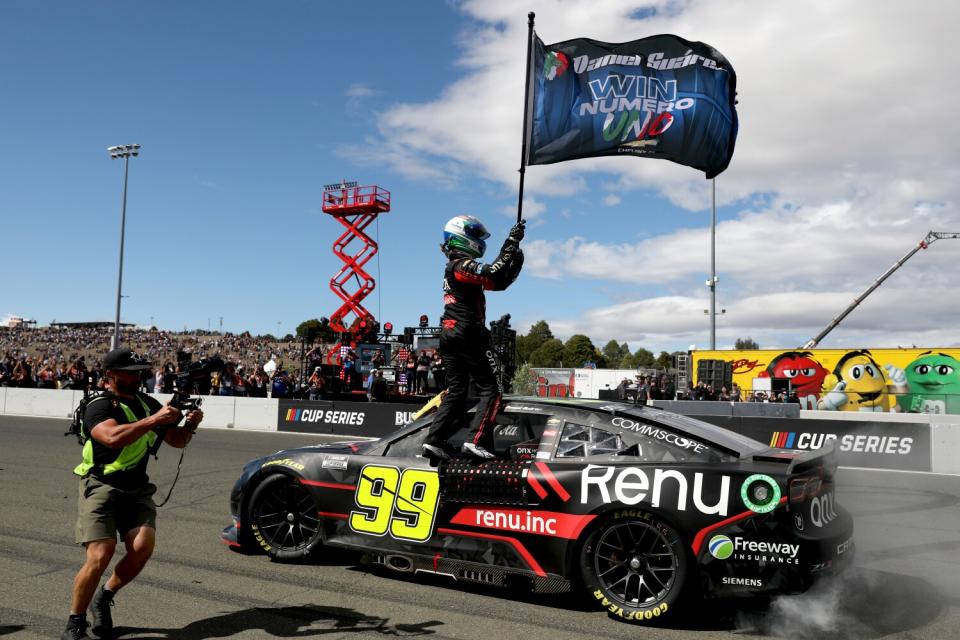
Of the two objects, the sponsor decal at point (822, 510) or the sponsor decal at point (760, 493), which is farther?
the sponsor decal at point (822, 510)

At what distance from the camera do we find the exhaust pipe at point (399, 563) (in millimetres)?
4949

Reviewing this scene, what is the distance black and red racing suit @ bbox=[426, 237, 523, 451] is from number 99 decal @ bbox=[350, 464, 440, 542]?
0.30m

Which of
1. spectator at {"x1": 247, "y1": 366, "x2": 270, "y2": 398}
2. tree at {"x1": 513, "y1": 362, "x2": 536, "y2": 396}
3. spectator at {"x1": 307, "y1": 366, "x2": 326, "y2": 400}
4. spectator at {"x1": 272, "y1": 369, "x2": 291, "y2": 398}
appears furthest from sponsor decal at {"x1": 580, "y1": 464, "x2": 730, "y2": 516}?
tree at {"x1": 513, "y1": 362, "x2": 536, "y2": 396}

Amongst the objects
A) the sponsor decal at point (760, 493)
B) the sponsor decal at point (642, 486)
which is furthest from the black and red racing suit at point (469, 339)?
the sponsor decal at point (760, 493)

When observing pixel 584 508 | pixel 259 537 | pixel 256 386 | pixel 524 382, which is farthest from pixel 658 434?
pixel 524 382

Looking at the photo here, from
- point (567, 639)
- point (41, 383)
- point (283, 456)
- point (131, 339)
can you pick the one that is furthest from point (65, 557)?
point (131, 339)

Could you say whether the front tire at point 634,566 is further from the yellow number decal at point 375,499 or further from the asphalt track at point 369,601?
the yellow number decal at point 375,499

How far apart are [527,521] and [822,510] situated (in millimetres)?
1677

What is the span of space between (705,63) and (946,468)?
25.5 feet

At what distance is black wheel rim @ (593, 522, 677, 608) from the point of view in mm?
4238

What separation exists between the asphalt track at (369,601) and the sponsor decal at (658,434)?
3.22 feet

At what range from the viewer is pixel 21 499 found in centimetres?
786

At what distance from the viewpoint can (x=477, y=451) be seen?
4.92 meters

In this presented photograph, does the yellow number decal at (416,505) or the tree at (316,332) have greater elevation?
the tree at (316,332)
